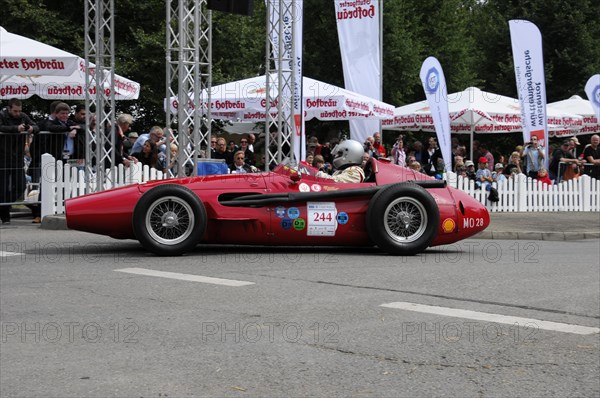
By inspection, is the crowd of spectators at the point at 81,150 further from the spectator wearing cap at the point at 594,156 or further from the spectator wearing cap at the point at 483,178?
the spectator wearing cap at the point at 594,156

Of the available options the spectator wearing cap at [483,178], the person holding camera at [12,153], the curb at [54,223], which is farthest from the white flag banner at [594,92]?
the curb at [54,223]

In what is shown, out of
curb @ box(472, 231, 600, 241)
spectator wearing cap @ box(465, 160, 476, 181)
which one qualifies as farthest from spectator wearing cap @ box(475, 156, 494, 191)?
curb @ box(472, 231, 600, 241)

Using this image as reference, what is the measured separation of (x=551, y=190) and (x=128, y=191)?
13.3m

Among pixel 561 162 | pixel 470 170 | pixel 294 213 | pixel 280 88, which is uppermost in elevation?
pixel 280 88

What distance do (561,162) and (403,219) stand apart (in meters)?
13.4

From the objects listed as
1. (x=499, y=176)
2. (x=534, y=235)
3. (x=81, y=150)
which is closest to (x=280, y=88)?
(x=81, y=150)

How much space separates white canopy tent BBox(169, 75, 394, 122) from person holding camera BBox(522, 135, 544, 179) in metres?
3.69

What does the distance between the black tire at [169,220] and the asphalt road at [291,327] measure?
9.6 inches

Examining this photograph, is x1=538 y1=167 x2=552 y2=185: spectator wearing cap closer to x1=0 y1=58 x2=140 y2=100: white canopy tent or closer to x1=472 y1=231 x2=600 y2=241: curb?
x1=472 y1=231 x2=600 y2=241: curb

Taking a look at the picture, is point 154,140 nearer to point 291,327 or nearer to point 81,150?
point 81,150

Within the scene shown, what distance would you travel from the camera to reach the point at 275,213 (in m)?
11.1

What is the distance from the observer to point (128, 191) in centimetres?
1090

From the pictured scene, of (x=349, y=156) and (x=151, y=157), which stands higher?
(x=151, y=157)

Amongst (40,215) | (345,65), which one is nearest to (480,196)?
(345,65)
